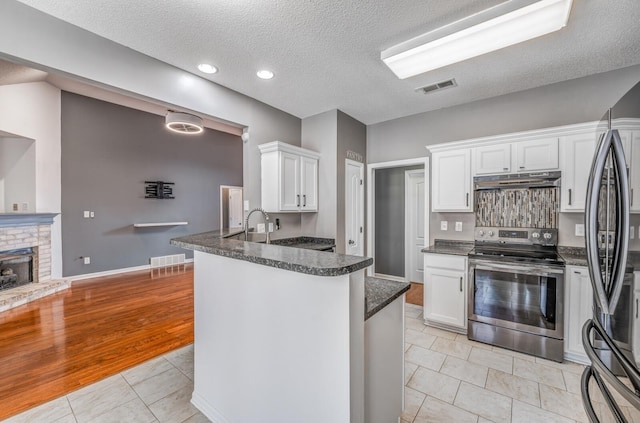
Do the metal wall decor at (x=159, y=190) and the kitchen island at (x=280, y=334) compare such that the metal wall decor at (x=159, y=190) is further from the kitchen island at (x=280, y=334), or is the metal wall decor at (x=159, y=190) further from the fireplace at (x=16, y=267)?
the kitchen island at (x=280, y=334)

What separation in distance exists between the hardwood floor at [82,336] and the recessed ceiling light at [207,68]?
2834mm

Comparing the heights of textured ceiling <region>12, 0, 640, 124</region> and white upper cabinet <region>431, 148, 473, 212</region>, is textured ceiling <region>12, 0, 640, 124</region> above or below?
above

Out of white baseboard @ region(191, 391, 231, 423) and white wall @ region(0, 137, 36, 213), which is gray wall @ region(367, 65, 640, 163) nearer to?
white baseboard @ region(191, 391, 231, 423)

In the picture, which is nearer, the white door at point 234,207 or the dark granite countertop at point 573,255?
the dark granite countertop at point 573,255

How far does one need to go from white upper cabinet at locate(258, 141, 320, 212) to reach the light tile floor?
1.89 meters

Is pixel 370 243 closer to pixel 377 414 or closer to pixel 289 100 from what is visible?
pixel 289 100

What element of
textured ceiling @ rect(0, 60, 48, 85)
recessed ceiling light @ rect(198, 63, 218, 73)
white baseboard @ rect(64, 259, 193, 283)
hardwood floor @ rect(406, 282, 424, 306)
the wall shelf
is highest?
textured ceiling @ rect(0, 60, 48, 85)

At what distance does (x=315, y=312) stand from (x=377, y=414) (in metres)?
0.73

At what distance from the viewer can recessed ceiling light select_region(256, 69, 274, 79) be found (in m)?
2.75

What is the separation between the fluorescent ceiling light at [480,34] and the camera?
69.3 inches

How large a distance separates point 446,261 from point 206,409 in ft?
8.65

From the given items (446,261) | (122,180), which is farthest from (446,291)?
(122,180)

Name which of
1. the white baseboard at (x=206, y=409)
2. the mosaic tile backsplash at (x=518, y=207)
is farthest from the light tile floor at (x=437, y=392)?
the mosaic tile backsplash at (x=518, y=207)

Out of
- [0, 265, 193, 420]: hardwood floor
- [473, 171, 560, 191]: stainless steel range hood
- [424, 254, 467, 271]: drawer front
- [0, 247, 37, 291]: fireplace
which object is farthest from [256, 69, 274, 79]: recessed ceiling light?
[0, 247, 37, 291]: fireplace
